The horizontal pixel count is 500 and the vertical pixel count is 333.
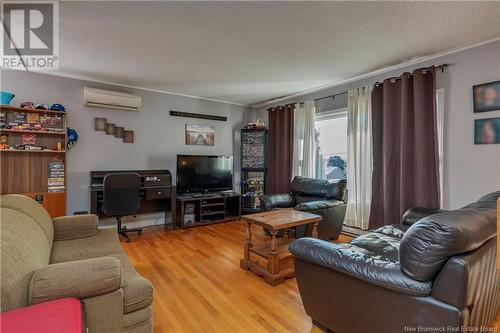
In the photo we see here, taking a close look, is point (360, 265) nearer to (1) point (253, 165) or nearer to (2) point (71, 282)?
(2) point (71, 282)

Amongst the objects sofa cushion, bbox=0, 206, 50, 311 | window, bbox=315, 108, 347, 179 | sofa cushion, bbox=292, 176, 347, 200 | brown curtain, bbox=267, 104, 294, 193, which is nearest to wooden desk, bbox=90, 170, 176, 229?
brown curtain, bbox=267, 104, 294, 193

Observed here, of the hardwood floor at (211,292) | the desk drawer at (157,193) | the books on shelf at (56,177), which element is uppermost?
the books on shelf at (56,177)

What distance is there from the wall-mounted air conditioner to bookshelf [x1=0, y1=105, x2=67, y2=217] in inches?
17.5

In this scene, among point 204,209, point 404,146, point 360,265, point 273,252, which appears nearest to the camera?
point 360,265

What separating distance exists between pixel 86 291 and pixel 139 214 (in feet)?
11.1

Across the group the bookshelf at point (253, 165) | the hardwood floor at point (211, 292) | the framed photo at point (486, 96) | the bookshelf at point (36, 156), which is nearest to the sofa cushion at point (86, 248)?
the hardwood floor at point (211, 292)

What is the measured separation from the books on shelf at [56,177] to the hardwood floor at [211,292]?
4.24 feet

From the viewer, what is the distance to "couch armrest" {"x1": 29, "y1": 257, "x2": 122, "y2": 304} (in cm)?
116

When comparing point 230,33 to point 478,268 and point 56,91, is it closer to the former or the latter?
point 478,268

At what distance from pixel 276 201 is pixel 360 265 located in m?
2.59

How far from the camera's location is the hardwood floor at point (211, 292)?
1864 millimetres

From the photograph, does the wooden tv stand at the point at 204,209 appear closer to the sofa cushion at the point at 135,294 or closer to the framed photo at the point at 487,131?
the sofa cushion at the point at 135,294

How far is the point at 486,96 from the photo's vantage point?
8.87 feet

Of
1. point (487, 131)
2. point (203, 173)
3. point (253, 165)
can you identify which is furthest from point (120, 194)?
point (487, 131)
